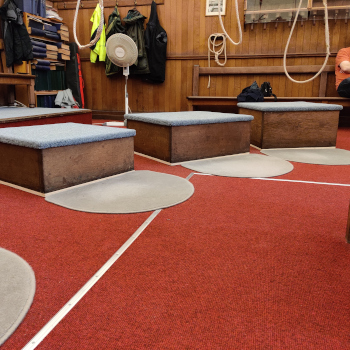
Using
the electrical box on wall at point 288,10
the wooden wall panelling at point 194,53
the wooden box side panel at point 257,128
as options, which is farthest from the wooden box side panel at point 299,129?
the electrical box on wall at point 288,10

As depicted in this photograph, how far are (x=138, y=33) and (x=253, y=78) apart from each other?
177 cm

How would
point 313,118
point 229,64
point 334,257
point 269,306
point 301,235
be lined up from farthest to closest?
point 229,64, point 313,118, point 301,235, point 334,257, point 269,306

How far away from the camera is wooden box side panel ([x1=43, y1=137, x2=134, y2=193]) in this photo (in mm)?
1710

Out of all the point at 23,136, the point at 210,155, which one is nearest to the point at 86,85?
the point at 210,155

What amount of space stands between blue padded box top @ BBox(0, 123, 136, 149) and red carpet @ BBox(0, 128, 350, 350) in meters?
0.27

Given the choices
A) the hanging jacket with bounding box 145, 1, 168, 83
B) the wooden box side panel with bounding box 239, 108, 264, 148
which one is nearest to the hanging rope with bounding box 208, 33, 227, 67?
the hanging jacket with bounding box 145, 1, 168, 83

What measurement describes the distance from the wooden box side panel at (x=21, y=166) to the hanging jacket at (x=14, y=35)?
290 centimetres

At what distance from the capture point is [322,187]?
1926mm

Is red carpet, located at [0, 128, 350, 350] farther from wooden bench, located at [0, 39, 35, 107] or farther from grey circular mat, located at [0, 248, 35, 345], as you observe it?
wooden bench, located at [0, 39, 35, 107]

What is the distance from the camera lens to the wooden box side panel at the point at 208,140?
240cm

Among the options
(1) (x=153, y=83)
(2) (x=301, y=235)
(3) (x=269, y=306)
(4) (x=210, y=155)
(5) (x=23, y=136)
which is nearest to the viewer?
(3) (x=269, y=306)

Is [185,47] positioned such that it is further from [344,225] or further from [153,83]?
[344,225]

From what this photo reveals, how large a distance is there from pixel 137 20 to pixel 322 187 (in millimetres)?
4098

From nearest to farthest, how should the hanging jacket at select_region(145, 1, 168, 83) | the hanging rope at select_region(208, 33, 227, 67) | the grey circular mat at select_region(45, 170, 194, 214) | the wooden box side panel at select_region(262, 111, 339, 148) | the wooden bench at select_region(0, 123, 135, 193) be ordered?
the grey circular mat at select_region(45, 170, 194, 214)
the wooden bench at select_region(0, 123, 135, 193)
the wooden box side panel at select_region(262, 111, 339, 148)
the hanging rope at select_region(208, 33, 227, 67)
the hanging jacket at select_region(145, 1, 168, 83)
